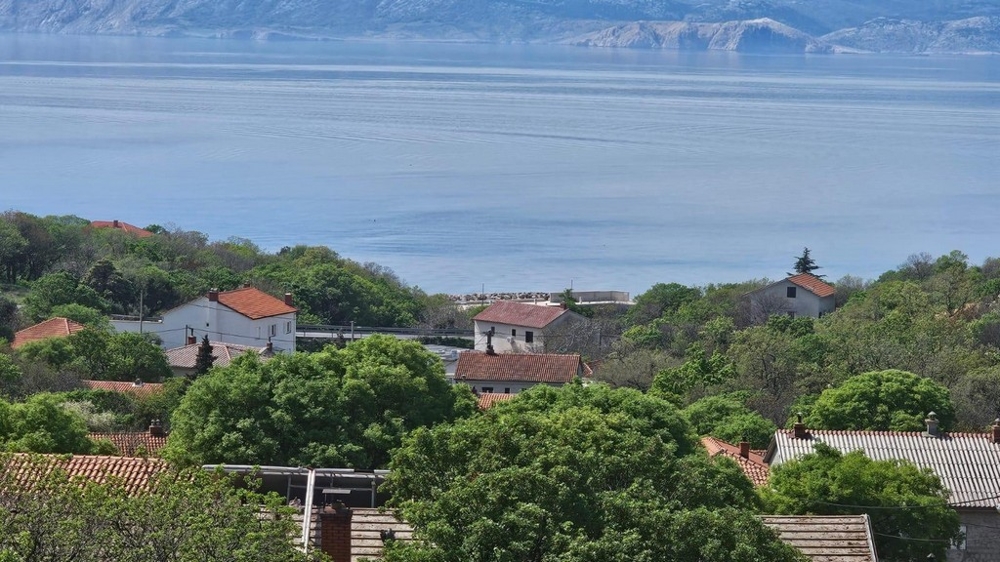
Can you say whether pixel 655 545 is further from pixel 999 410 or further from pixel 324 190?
pixel 324 190

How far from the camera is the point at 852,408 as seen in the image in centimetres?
2428

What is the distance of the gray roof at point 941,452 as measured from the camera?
18.5 meters

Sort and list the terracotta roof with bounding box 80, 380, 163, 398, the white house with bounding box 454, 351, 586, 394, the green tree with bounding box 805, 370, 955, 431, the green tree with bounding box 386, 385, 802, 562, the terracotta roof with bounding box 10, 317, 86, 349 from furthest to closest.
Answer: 1. the terracotta roof with bounding box 10, 317, 86, 349
2. the white house with bounding box 454, 351, 586, 394
3. the terracotta roof with bounding box 80, 380, 163, 398
4. the green tree with bounding box 805, 370, 955, 431
5. the green tree with bounding box 386, 385, 802, 562

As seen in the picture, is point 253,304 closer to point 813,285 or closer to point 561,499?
point 813,285

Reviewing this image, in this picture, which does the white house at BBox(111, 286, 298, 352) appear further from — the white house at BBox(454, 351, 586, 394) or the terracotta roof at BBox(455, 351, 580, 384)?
the white house at BBox(454, 351, 586, 394)

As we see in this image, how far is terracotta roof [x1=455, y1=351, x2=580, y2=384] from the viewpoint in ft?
121

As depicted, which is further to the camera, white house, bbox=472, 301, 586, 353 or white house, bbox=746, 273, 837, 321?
white house, bbox=746, 273, 837, 321

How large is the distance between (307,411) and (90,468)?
13.9 ft

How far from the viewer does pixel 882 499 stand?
54.5ft

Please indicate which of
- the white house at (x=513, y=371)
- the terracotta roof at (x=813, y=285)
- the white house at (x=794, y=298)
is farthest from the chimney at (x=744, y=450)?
the terracotta roof at (x=813, y=285)

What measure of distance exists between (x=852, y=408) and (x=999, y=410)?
4467 mm

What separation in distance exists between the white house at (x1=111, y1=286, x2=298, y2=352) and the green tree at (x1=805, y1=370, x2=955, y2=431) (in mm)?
22760

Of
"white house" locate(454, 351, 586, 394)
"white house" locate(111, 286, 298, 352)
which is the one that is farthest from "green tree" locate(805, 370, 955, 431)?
"white house" locate(111, 286, 298, 352)

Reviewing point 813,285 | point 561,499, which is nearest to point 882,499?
point 561,499
